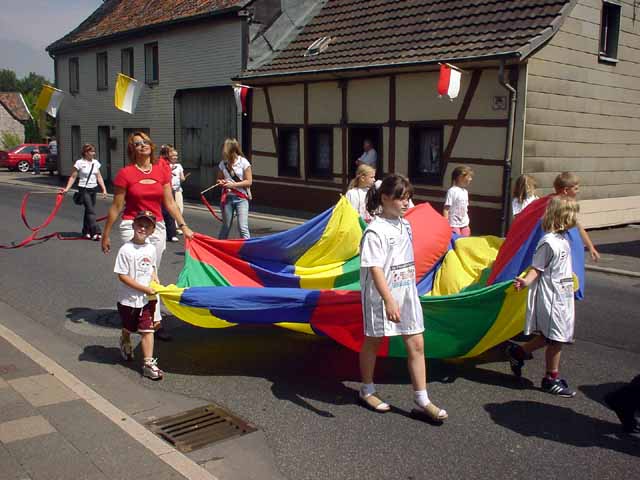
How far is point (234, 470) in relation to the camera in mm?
3893

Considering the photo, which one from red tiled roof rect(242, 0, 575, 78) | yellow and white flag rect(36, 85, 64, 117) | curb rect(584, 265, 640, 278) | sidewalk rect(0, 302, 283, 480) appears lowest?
sidewalk rect(0, 302, 283, 480)

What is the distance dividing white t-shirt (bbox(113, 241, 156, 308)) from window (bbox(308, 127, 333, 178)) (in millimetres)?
12680

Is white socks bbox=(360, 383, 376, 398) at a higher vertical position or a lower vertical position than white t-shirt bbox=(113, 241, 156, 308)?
lower

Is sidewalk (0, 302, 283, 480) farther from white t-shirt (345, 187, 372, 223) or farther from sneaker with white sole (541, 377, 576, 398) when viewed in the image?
white t-shirt (345, 187, 372, 223)

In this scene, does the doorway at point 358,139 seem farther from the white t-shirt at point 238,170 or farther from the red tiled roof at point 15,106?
the red tiled roof at point 15,106

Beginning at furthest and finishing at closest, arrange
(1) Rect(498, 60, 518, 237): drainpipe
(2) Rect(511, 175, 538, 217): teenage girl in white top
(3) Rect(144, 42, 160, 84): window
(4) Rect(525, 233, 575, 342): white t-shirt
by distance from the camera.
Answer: (3) Rect(144, 42, 160, 84): window, (1) Rect(498, 60, 518, 237): drainpipe, (2) Rect(511, 175, 538, 217): teenage girl in white top, (4) Rect(525, 233, 575, 342): white t-shirt

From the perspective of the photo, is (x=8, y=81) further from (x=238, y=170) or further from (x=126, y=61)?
(x=238, y=170)

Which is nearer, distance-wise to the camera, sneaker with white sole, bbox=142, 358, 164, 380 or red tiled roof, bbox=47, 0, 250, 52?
sneaker with white sole, bbox=142, 358, 164, 380

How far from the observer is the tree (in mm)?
128875

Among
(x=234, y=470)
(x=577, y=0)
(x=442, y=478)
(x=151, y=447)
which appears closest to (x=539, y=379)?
(x=442, y=478)

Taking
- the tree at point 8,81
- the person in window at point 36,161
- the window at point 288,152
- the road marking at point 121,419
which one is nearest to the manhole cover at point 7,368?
the road marking at point 121,419

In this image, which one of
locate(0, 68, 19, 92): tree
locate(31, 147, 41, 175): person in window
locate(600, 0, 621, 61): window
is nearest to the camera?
locate(600, 0, 621, 61): window

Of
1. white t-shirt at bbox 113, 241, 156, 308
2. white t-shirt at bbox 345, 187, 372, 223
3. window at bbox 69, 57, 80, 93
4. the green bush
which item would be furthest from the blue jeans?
the green bush

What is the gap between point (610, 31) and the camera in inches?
619
